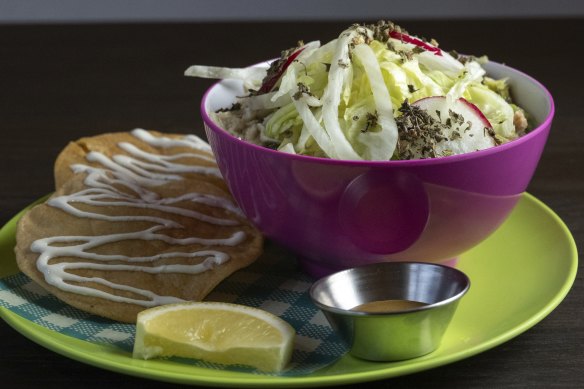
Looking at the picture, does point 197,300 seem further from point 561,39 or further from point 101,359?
point 561,39

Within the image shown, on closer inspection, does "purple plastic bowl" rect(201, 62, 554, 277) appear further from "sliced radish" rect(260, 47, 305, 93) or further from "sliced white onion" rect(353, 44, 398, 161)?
"sliced radish" rect(260, 47, 305, 93)

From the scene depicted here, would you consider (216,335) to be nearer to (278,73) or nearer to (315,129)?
(315,129)

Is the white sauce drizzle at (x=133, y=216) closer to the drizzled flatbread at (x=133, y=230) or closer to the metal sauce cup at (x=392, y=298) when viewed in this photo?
the drizzled flatbread at (x=133, y=230)

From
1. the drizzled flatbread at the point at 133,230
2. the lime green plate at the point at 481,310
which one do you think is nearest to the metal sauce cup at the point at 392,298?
the lime green plate at the point at 481,310

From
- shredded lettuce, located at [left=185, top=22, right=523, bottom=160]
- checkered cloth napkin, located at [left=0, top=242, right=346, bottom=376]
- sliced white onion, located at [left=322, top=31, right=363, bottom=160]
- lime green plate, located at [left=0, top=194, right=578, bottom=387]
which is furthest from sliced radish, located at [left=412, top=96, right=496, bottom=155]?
checkered cloth napkin, located at [left=0, top=242, right=346, bottom=376]

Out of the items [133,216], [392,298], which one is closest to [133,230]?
[133,216]

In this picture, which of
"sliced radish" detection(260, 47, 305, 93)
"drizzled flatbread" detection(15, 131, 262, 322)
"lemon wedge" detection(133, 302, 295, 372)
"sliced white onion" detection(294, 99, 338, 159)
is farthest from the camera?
"sliced radish" detection(260, 47, 305, 93)
